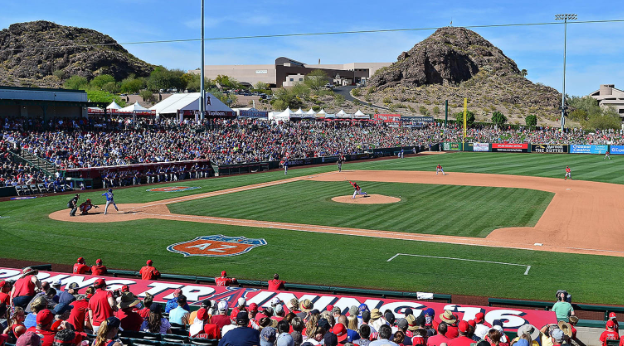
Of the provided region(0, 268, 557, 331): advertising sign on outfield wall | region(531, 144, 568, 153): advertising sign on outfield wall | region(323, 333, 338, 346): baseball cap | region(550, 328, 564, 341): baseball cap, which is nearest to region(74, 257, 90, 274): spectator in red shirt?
region(0, 268, 557, 331): advertising sign on outfield wall

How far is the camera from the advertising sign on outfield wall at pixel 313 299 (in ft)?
33.1

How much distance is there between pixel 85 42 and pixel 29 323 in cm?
16633

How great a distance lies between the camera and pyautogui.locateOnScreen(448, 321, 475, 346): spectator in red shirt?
22.8 feet

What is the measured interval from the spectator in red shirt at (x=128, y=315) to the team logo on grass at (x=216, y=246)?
33.1 ft

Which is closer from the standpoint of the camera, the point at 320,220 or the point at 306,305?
the point at 306,305

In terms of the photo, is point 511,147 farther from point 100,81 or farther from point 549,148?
point 100,81

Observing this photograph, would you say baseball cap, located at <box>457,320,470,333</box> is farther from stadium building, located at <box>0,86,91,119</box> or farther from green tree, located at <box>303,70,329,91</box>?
green tree, located at <box>303,70,329,91</box>

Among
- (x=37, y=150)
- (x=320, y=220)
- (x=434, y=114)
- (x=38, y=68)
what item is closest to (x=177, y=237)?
(x=320, y=220)

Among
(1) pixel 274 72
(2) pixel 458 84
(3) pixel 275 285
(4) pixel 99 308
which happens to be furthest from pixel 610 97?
(4) pixel 99 308

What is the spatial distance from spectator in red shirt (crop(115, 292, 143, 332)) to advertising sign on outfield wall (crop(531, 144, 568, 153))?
78.2m

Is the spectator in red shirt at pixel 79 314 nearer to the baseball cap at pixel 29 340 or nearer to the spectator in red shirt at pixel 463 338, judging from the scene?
the baseball cap at pixel 29 340

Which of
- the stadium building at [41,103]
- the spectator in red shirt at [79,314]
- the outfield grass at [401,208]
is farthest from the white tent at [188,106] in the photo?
the spectator in red shirt at [79,314]

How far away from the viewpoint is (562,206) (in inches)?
1134

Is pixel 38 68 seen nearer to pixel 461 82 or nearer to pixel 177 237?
pixel 461 82
